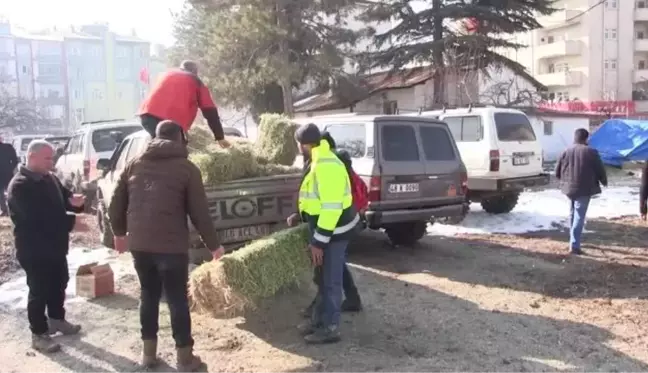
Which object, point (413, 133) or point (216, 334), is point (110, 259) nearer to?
point (216, 334)

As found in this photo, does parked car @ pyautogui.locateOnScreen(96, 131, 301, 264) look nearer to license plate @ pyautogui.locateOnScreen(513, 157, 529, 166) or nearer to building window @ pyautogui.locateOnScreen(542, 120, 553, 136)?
license plate @ pyautogui.locateOnScreen(513, 157, 529, 166)

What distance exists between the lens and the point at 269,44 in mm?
23812

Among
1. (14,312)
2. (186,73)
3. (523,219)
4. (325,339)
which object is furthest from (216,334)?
(523,219)

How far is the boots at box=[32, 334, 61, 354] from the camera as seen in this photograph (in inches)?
213

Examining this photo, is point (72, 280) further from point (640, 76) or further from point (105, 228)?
point (640, 76)

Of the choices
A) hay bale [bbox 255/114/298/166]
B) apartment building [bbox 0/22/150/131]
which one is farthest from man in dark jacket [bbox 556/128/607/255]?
apartment building [bbox 0/22/150/131]

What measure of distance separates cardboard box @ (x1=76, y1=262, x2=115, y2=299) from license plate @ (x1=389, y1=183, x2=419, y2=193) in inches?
144

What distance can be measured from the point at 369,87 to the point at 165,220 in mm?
23628

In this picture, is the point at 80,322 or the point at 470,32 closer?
the point at 80,322

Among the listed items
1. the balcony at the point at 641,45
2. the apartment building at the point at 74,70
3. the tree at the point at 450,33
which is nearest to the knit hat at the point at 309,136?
the tree at the point at 450,33

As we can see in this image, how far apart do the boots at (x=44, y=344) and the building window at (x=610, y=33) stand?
5145cm

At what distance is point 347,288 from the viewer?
632 centimetres

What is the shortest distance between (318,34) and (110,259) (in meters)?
17.1

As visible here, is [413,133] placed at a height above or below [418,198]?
above
